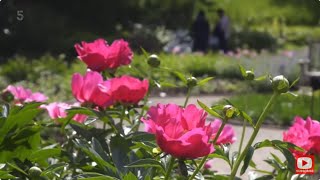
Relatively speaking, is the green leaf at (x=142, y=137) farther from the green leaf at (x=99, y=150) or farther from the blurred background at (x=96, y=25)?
the blurred background at (x=96, y=25)

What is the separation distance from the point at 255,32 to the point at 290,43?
3.36 metres

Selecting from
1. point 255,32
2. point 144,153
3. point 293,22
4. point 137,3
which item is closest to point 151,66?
point 144,153

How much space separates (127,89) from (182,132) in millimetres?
393

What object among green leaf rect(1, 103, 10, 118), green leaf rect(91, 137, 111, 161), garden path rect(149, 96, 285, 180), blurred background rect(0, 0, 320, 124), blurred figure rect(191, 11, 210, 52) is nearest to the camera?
green leaf rect(91, 137, 111, 161)

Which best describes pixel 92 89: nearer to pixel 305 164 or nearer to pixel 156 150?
pixel 156 150

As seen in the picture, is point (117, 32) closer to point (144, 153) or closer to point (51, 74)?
point (51, 74)

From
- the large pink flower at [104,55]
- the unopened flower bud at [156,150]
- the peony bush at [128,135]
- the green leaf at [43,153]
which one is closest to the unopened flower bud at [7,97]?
the peony bush at [128,135]

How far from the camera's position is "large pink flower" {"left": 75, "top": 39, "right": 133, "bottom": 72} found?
1649 millimetres

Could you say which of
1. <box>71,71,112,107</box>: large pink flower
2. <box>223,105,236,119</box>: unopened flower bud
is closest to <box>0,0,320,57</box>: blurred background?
<box>71,71,112,107</box>: large pink flower

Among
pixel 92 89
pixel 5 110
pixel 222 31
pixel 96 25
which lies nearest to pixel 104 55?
pixel 92 89

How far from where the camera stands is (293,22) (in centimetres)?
3184

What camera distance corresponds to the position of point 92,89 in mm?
1548

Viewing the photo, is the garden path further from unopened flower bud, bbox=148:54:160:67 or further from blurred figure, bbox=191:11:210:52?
blurred figure, bbox=191:11:210:52

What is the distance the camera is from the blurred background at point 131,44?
964cm
